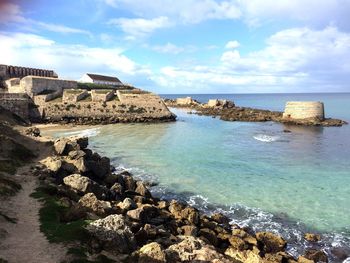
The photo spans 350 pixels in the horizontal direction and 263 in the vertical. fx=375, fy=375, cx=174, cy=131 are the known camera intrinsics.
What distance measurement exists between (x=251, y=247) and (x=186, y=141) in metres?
28.2

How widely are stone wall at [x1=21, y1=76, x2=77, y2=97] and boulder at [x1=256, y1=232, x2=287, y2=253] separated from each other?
56374 mm

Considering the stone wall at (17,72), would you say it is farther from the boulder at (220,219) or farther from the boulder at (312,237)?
the boulder at (312,237)

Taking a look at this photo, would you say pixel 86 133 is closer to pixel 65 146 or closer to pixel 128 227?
pixel 65 146

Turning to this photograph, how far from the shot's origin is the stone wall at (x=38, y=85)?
64.6 metres

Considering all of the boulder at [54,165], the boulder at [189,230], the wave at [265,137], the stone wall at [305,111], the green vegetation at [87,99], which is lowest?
the boulder at [189,230]

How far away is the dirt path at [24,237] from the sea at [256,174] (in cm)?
931

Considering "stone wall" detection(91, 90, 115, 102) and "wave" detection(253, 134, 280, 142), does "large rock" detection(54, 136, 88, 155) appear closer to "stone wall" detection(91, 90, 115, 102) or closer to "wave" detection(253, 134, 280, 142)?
"wave" detection(253, 134, 280, 142)

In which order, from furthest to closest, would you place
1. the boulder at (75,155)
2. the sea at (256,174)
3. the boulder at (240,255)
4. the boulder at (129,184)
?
the boulder at (75,155), the boulder at (129,184), the sea at (256,174), the boulder at (240,255)

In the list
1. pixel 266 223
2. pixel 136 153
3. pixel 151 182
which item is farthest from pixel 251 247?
pixel 136 153

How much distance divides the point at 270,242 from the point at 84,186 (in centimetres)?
968

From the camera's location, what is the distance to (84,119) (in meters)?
63.8

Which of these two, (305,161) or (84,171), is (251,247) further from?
(305,161)

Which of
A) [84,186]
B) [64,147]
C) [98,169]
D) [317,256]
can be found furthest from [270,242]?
[64,147]

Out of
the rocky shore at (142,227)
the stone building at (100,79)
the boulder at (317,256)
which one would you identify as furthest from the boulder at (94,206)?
the stone building at (100,79)
